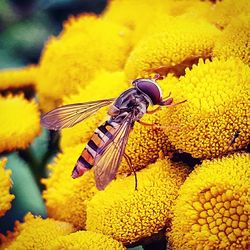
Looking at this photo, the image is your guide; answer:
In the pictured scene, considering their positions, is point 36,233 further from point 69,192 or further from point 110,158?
point 110,158

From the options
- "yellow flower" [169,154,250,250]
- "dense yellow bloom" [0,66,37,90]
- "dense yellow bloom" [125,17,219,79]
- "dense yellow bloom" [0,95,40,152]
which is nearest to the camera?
"yellow flower" [169,154,250,250]

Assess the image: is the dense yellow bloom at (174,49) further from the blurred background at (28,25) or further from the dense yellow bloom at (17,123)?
the blurred background at (28,25)

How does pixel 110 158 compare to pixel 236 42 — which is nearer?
pixel 110 158

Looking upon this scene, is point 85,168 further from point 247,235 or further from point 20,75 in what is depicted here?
point 20,75

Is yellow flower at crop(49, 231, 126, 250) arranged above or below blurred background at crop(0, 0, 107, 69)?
below

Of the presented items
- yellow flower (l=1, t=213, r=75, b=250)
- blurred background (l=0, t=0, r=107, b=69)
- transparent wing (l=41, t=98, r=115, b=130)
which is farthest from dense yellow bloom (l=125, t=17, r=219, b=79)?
blurred background (l=0, t=0, r=107, b=69)

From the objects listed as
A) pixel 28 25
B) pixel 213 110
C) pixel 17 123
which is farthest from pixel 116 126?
pixel 28 25

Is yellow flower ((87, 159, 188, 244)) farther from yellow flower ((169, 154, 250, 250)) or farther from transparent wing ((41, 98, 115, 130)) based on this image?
transparent wing ((41, 98, 115, 130))

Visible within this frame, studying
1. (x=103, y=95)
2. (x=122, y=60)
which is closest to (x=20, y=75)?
(x=122, y=60)
